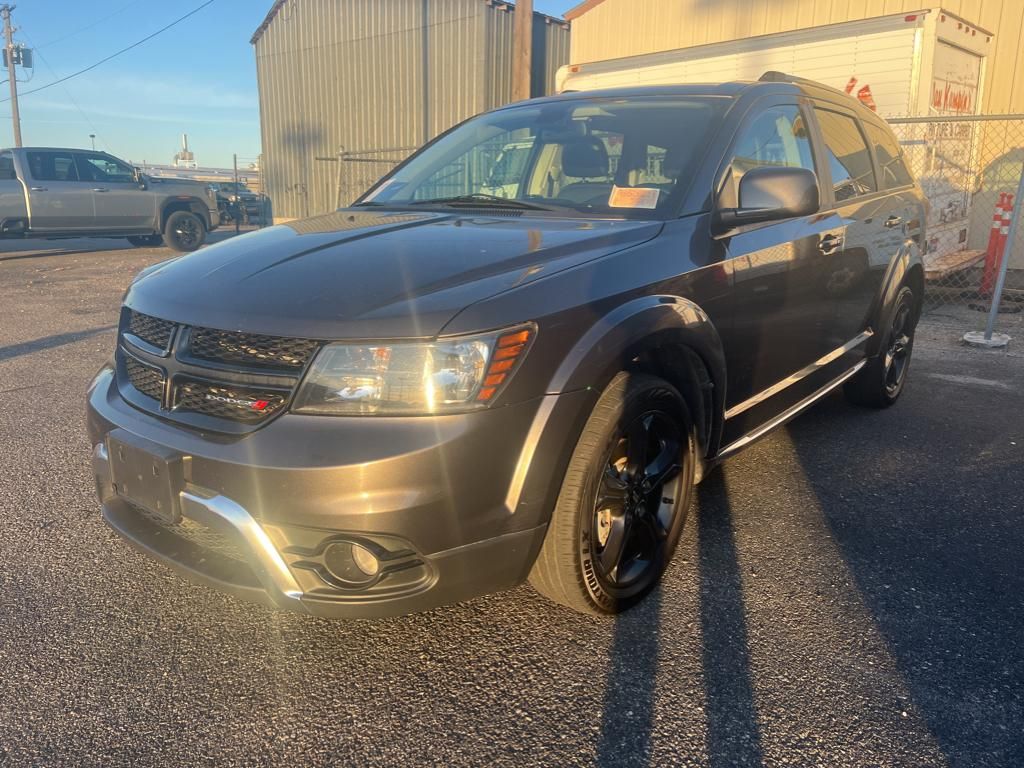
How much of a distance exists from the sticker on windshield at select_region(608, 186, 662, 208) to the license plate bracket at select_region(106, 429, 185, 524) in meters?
1.74

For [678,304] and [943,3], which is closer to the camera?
[678,304]

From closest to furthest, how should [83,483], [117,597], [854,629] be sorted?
[854,629] → [117,597] → [83,483]

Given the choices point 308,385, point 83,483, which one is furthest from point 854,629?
point 83,483

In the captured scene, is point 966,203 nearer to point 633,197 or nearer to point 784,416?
point 784,416

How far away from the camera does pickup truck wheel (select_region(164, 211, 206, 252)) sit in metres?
14.7

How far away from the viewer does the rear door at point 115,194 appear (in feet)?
45.5

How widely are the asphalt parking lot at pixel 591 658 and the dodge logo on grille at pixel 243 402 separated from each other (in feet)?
2.58

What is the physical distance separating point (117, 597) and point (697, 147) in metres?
2.60

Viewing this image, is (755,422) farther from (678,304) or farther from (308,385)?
(308,385)

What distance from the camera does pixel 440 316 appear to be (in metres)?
2.01

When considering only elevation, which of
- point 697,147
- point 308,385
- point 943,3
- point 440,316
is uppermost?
point 943,3

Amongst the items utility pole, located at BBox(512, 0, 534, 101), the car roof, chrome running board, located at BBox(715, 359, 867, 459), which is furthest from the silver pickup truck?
chrome running board, located at BBox(715, 359, 867, 459)

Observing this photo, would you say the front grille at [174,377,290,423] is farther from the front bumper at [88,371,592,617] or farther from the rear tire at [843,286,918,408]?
the rear tire at [843,286,918,408]

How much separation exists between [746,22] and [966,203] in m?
3.75
